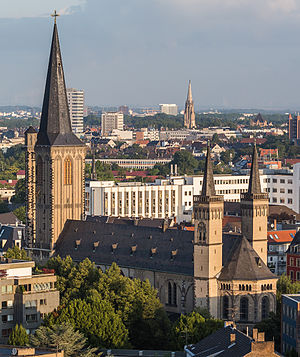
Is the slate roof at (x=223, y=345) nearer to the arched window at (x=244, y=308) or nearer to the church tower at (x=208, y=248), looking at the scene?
the arched window at (x=244, y=308)

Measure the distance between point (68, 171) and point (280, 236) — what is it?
3128 cm

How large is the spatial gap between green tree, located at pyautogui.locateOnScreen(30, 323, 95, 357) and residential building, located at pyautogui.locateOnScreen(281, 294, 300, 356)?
1567 centimetres

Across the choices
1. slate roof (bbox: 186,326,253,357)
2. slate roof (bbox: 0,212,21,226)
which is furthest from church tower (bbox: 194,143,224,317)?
slate roof (bbox: 0,212,21,226)

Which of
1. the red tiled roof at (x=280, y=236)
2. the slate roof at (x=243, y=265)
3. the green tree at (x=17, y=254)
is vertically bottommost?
the red tiled roof at (x=280, y=236)

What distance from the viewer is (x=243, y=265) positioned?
114 metres

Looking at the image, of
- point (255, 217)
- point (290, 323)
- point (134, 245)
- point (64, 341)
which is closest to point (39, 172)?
point (134, 245)

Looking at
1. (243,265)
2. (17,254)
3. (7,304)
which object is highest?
(243,265)

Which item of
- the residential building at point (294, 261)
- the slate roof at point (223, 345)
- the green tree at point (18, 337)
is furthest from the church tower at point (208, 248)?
the residential building at point (294, 261)

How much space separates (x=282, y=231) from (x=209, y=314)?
46.6m

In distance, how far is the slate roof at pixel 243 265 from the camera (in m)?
113

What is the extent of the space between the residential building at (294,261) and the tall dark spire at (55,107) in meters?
24.6

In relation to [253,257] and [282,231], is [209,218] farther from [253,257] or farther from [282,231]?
[282,231]

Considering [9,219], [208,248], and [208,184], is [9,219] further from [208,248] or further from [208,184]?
[208,248]

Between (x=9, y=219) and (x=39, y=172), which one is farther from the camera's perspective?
(x=9, y=219)
